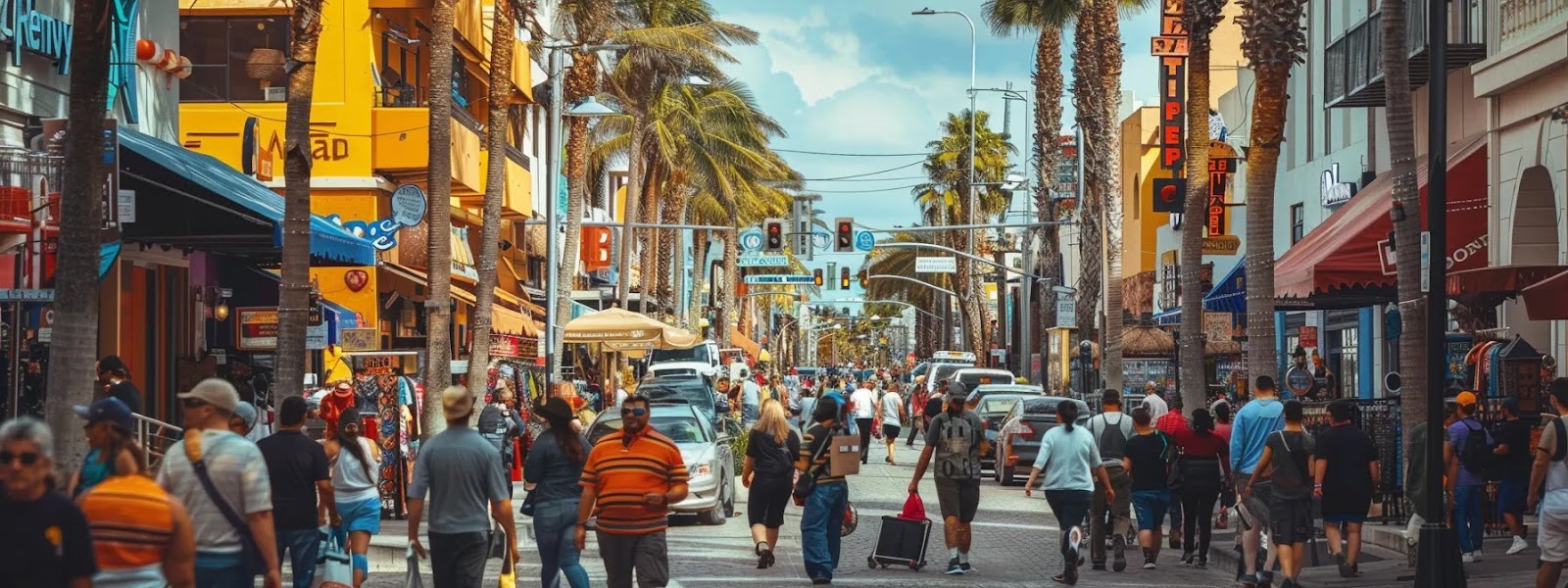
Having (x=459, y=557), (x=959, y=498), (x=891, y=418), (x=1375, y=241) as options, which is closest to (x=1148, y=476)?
(x=959, y=498)

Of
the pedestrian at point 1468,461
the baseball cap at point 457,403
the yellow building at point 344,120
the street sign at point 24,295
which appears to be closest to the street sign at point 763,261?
the yellow building at point 344,120

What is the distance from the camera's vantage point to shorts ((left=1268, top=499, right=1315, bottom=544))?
15633 mm

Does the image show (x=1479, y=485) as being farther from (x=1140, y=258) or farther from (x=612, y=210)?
(x=612, y=210)

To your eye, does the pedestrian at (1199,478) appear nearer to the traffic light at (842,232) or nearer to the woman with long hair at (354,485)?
the woman with long hair at (354,485)

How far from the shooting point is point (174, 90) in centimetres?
2455

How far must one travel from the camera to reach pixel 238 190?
20.2 m

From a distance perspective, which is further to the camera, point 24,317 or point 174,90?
point 174,90

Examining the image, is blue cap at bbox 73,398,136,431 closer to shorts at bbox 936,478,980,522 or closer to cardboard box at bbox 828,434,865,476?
cardboard box at bbox 828,434,865,476

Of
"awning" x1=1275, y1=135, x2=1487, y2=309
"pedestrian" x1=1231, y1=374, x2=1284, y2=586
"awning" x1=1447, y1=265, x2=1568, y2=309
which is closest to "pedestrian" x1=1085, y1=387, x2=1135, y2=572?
"pedestrian" x1=1231, y1=374, x2=1284, y2=586

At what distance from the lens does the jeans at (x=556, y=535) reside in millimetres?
13141

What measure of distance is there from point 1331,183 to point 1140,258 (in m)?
23.0

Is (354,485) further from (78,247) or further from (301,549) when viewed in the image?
(78,247)

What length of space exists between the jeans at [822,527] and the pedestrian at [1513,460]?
6.07 metres

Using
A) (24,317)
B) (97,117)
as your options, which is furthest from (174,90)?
(97,117)
